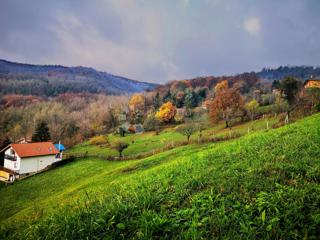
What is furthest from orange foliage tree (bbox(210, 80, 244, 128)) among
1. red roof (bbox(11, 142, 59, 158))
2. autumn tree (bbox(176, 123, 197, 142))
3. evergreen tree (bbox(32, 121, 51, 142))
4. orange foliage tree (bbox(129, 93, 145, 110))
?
orange foliage tree (bbox(129, 93, 145, 110))

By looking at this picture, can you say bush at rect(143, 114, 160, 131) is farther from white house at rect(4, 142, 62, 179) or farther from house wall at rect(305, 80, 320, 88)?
house wall at rect(305, 80, 320, 88)

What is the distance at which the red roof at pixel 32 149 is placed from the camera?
4069 centimetres

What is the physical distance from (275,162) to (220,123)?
5317cm

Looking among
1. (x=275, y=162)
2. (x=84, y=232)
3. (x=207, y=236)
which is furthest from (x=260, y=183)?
(x=84, y=232)

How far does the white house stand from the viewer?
131ft

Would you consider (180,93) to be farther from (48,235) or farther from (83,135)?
(48,235)

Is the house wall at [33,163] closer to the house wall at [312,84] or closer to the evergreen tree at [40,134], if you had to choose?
the evergreen tree at [40,134]

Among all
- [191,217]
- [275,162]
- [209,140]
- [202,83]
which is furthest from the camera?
[202,83]

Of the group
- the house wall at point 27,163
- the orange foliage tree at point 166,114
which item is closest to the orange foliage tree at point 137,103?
the orange foliage tree at point 166,114

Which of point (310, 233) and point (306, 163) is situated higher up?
point (306, 163)

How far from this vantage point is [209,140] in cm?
2853

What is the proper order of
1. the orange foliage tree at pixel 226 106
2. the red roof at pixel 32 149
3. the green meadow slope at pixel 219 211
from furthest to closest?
the orange foliage tree at pixel 226 106, the red roof at pixel 32 149, the green meadow slope at pixel 219 211

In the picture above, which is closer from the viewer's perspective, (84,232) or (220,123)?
(84,232)

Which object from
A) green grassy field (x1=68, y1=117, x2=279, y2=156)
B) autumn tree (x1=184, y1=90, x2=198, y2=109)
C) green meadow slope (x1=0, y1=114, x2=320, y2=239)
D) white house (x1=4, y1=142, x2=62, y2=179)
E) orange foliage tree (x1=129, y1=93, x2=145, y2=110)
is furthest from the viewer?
orange foliage tree (x1=129, y1=93, x2=145, y2=110)
